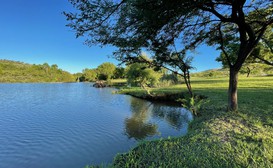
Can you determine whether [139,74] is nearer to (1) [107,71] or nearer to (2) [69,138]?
(2) [69,138]

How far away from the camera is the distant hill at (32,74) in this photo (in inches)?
3558

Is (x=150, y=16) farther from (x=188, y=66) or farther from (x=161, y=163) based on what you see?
(x=188, y=66)

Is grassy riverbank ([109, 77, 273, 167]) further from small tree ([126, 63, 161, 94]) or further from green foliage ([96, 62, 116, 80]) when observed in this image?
green foliage ([96, 62, 116, 80])

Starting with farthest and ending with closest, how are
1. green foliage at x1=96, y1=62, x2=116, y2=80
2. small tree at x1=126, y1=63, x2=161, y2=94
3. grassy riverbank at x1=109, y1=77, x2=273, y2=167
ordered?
green foliage at x1=96, y1=62, x2=116, y2=80 → small tree at x1=126, y1=63, x2=161, y2=94 → grassy riverbank at x1=109, y1=77, x2=273, y2=167

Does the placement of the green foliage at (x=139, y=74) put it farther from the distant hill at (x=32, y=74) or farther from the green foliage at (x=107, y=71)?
the distant hill at (x=32, y=74)

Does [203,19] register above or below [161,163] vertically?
above

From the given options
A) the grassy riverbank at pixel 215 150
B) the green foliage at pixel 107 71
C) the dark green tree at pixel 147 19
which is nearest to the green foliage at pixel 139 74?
the dark green tree at pixel 147 19

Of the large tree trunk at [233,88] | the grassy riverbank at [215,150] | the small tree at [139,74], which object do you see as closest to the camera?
the grassy riverbank at [215,150]

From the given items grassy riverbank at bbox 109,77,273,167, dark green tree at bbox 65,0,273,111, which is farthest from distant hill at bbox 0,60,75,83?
grassy riverbank at bbox 109,77,273,167

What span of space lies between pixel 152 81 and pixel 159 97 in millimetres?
6507

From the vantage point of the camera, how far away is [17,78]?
90.8 m

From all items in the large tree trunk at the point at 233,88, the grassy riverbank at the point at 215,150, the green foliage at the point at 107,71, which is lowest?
the grassy riverbank at the point at 215,150

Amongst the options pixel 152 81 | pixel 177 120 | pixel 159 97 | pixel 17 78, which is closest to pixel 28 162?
pixel 177 120

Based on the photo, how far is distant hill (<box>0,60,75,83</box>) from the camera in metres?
90.4
